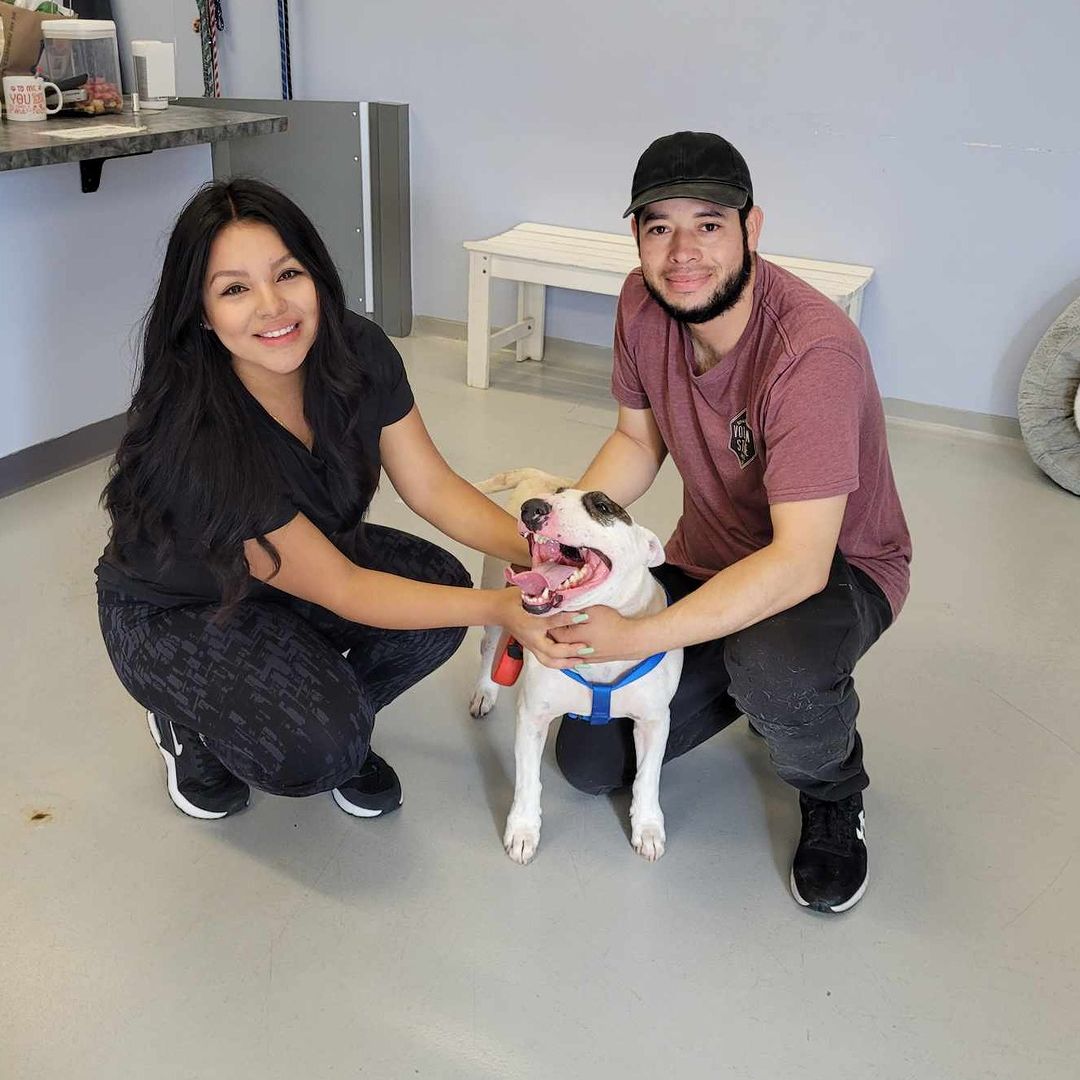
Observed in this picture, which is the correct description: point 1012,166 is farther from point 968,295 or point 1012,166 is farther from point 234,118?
point 234,118

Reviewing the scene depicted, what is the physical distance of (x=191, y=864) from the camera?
174 cm

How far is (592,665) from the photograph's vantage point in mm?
1612

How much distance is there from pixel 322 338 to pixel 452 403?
6.61 ft

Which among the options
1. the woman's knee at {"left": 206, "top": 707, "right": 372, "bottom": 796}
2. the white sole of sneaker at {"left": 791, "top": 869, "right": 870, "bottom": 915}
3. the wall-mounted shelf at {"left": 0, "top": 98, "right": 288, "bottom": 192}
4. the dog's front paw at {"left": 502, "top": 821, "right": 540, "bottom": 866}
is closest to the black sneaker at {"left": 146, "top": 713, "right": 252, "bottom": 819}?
the woman's knee at {"left": 206, "top": 707, "right": 372, "bottom": 796}

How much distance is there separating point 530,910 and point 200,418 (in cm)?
84

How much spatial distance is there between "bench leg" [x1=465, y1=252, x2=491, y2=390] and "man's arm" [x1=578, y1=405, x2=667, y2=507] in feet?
6.20

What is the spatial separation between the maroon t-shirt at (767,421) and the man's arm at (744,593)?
0.04 metres

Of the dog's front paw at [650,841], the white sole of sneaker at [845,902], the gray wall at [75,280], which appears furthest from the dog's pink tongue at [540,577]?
the gray wall at [75,280]

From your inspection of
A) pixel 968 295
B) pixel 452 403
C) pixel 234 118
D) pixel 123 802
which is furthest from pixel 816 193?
pixel 123 802

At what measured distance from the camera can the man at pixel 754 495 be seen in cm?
152

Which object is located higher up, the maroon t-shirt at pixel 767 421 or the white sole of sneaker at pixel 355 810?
the maroon t-shirt at pixel 767 421

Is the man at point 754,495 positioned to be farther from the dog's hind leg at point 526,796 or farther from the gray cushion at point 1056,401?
the gray cushion at point 1056,401

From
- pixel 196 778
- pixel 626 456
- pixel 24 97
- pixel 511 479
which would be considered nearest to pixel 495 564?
pixel 511 479

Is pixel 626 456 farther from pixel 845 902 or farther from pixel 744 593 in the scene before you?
pixel 845 902
